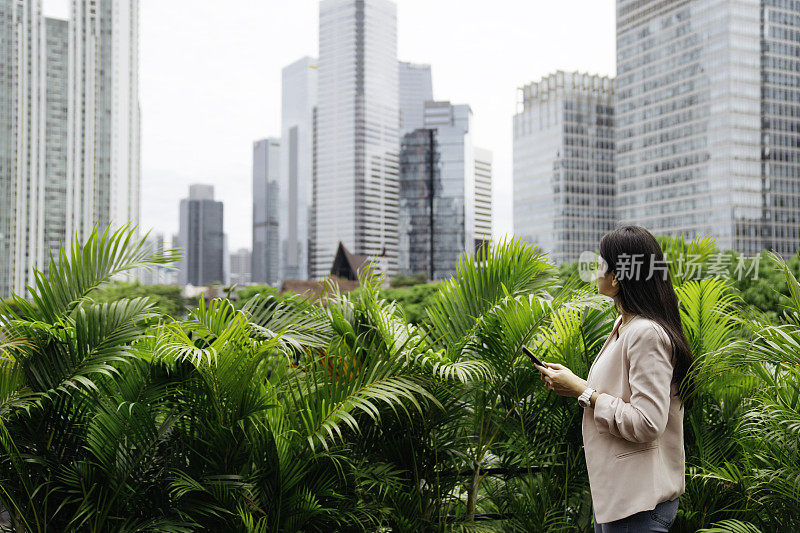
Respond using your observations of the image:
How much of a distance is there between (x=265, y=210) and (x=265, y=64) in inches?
1461

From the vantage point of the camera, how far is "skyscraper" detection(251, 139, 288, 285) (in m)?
166

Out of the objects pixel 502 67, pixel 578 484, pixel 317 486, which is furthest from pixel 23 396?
pixel 502 67

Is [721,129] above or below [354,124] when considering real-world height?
below

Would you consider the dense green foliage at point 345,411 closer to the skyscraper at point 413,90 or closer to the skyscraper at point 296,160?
the skyscraper at point 296,160

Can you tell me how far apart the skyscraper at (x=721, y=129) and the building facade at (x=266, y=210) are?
3538 inches

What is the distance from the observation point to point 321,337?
2842 millimetres

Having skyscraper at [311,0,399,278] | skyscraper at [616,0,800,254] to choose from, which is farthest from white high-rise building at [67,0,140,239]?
skyscraper at [616,0,800,254]

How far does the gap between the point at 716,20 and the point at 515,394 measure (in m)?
104

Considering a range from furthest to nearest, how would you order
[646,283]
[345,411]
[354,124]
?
1. [354,124]
2. [345,411]
3. [646,283]

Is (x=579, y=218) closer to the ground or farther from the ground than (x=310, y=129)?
closer to the ground

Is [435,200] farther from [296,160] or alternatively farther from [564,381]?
[564,381]

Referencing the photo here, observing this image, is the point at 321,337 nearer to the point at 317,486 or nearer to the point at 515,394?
the point at 317,486

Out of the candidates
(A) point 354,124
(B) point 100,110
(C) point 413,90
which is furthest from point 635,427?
(C) point 413,90

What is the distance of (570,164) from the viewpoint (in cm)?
10494
